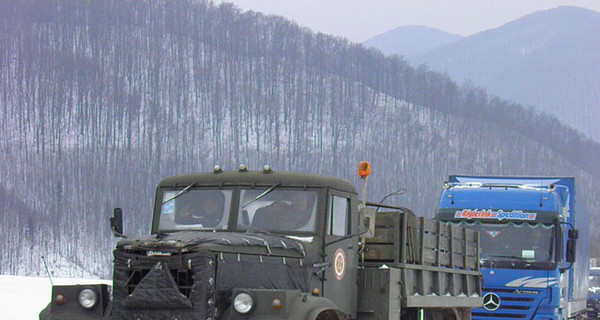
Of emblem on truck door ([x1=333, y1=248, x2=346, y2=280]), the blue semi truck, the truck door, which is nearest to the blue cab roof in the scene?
the blue semi truck

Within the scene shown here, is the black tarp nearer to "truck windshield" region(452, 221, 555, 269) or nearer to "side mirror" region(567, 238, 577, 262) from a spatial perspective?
"truck windshield" region(452, 221, 555, 269)

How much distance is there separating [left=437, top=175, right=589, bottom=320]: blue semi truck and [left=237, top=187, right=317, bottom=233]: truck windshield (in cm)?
748

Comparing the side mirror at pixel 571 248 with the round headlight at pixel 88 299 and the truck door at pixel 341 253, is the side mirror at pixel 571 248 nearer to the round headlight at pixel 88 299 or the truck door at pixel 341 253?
the truck door at pixel 341 253

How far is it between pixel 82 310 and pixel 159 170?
154m

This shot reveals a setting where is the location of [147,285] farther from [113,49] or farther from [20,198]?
[113,49]

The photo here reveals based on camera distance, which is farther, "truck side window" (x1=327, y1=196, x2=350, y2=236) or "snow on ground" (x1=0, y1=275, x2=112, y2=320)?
"snow on ground" (x1=0, y1=275, x2=112, y2=320)

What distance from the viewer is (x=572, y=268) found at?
2008cm

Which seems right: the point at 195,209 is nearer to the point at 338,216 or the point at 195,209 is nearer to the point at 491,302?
the point at 338,216

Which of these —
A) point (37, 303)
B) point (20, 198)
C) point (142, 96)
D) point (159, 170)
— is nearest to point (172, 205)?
point (37, 303)

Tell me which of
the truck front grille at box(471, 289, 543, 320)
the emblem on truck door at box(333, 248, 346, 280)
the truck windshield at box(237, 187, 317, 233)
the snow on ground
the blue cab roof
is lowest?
the snow on ground

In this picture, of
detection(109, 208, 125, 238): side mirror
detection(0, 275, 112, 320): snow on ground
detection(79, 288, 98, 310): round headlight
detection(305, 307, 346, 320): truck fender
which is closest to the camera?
detection(305, 307, 346, 320): truck fender

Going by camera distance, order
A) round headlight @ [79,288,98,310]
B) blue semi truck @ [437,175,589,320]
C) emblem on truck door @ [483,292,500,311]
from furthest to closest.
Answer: emblem on truck door @ [483,292,500,311] < blue semi truck @ [437,175,589,320] < round headlight @ [79,288,98,310]

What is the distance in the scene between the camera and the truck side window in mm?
11391

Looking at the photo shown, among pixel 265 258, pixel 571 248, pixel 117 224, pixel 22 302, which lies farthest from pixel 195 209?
pixel 22 302
